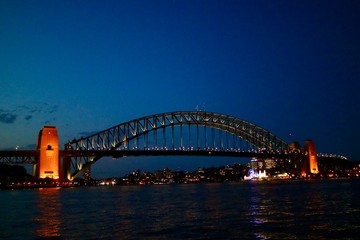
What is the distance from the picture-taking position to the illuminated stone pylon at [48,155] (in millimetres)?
77375

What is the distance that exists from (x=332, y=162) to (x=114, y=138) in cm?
6762

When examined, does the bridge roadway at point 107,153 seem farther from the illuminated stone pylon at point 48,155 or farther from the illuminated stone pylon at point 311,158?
the illuminated stone pylon at point 311,158

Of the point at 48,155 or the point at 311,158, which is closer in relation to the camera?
the point at 48,155

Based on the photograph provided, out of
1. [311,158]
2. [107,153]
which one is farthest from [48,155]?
[311,158]

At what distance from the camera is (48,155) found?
3086 inches

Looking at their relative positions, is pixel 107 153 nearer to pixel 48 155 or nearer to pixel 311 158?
pixel 48 155

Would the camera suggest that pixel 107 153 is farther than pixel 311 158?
No

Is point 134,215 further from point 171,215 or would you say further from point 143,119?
point 143,119

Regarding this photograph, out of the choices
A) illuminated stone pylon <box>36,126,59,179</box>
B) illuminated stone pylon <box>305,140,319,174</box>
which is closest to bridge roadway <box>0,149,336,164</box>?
illuminated stone pylon <box>36,126,59,179</box>

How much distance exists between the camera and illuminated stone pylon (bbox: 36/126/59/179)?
3046 inches

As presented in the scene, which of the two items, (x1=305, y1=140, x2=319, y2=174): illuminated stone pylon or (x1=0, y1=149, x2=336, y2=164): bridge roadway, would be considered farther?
(x1=305, y1=140, x2=319, y2=174): illuminated stone pylon

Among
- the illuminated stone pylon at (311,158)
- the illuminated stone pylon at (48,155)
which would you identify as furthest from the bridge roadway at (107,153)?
the illuminated stone pylon at (311,158)

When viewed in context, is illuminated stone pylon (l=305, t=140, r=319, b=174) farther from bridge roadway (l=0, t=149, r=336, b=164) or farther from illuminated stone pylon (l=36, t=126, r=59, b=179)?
illuminated stone pylon (l=36, t=126, r=59, b=179)

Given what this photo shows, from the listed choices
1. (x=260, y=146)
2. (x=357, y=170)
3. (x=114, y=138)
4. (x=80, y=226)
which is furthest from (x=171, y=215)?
(x=357, y=170)
